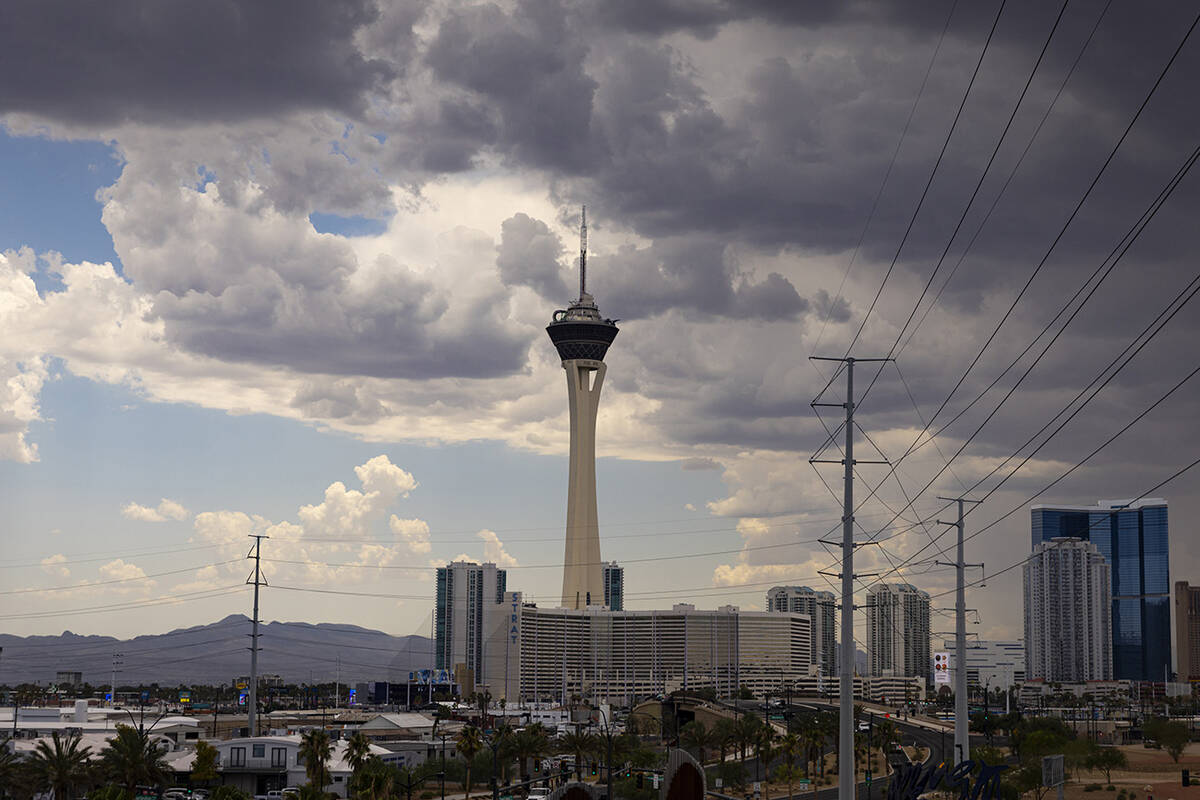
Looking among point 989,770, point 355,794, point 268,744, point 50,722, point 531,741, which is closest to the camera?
point 989,770

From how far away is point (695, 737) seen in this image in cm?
15350

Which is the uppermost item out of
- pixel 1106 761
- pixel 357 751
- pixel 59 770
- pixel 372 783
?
pixel 59 770

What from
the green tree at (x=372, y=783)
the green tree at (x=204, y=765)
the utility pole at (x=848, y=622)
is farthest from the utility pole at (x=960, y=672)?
the green tree at (x=204, y=765)

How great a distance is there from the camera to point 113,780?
9900 cm

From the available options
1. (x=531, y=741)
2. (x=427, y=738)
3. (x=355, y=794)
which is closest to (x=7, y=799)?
(x=355, y=794)

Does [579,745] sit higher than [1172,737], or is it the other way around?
[1172,737]

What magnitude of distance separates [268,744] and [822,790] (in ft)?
190

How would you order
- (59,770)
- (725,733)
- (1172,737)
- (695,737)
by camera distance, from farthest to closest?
(695,737)
(725,733)
(1172,737)
(59,770)

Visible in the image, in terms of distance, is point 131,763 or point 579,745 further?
point 579,745

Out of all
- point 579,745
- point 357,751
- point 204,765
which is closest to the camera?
point 204,765

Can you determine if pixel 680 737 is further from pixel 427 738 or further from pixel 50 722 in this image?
pixel 50 722

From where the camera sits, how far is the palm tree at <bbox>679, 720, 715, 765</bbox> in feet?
493

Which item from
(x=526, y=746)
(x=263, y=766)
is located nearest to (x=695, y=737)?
(x=526, y=746)

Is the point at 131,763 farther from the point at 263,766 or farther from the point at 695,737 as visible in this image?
the point at 695,737
